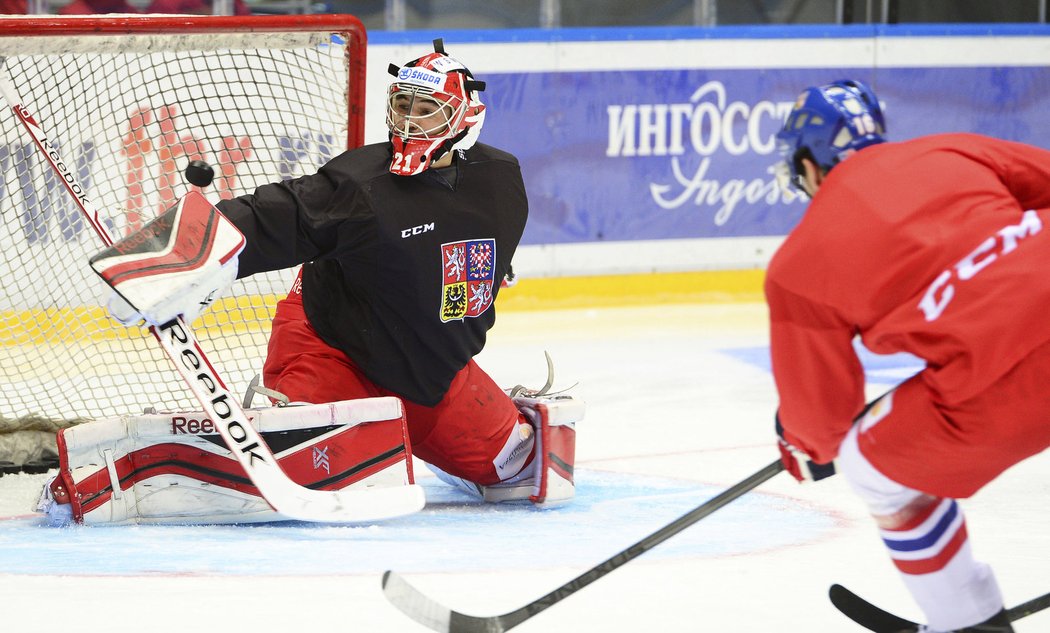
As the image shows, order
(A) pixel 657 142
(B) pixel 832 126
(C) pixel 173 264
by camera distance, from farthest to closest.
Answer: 1. (A) pixel 657 142
2. (C) pixel 173 264
3. (B) pixel 832 126

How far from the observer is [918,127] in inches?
249

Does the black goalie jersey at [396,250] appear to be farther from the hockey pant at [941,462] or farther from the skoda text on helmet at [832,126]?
the hockey pant at [941,462]

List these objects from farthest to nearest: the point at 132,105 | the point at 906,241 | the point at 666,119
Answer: the point at 666,119 → the point at 132,105 → the point at 906,241

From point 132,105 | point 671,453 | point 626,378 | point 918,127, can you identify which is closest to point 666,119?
point 918,127

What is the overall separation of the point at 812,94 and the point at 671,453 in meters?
1.84

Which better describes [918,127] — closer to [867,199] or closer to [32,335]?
[32,335]

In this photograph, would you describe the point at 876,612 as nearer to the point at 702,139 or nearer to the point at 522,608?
the point at 522,608

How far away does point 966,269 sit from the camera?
1.81 metres

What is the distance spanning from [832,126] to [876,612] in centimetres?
80

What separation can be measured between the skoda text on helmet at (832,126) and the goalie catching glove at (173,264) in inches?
46.1

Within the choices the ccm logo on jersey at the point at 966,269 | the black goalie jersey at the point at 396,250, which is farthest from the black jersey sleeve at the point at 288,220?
the ccm logo on jersey at the point at 966,269

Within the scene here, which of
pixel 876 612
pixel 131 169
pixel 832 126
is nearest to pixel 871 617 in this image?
pixel 876 612

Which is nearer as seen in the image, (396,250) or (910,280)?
(910,280)

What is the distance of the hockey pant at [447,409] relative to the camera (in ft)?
10.1
